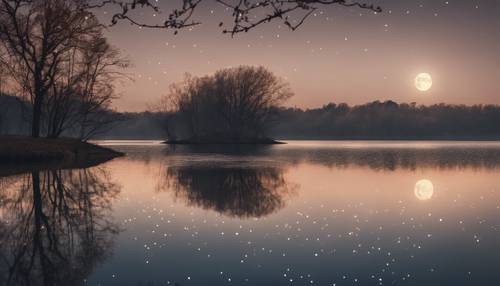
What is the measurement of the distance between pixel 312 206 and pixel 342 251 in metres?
5.35

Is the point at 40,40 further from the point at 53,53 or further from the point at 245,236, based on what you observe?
the point at 245,236

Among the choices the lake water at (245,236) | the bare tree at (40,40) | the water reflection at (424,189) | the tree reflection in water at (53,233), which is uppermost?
the bare tree at (40,40)

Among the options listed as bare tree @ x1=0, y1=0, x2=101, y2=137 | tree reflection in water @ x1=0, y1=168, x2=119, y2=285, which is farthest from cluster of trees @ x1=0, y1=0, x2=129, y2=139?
tree reflection in water @ x1=0, y1=168, x2=119, y2=285

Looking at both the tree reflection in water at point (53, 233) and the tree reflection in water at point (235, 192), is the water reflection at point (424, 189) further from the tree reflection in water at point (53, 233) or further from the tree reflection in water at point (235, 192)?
the tree reflection in water at point (53, 233)

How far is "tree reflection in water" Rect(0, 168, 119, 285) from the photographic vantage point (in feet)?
22.0

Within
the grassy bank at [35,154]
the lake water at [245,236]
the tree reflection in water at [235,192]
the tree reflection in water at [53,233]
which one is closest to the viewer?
the tree reflection in water at [53,233]

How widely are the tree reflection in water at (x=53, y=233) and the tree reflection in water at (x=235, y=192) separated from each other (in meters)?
2.92

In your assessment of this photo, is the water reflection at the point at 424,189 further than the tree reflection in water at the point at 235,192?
Yes

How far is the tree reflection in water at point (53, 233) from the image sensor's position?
6.69m

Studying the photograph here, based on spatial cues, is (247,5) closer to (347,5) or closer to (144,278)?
(347,5)

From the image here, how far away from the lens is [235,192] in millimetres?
16812

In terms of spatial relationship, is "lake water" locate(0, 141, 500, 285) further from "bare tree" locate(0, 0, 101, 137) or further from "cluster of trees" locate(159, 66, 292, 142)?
"cluster of trees" locate(159, 66, 292, 142)

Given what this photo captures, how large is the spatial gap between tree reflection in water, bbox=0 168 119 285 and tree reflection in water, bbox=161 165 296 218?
9.58ft

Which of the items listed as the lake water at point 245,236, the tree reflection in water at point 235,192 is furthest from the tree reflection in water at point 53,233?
the tree reflection in water at point 235,192
